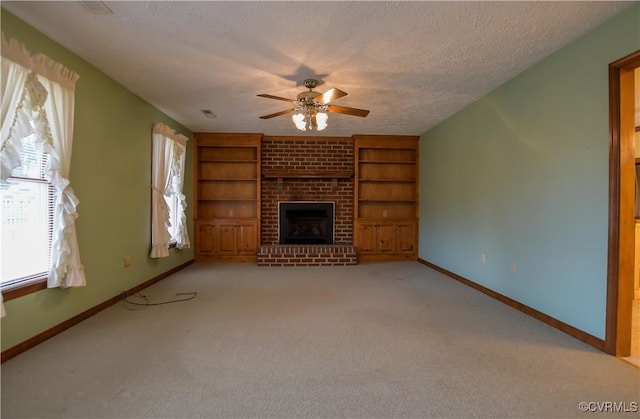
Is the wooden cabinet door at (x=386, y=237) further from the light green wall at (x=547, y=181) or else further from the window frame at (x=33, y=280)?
the window frame at (x=33, y=280)

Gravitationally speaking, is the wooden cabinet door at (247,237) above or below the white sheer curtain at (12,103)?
below

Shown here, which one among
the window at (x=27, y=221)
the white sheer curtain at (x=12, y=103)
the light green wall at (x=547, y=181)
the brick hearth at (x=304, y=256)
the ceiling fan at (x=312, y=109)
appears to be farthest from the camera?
the brick hearth at (x=304, y=256)

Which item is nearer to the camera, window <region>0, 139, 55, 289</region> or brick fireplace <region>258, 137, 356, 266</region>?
window <region>0, 139, 55, 289</region>

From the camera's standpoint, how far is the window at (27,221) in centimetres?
199

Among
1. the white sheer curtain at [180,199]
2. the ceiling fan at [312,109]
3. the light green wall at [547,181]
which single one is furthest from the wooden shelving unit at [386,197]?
A: the white sheer curtain at [180,199]

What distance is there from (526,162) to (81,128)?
401cm

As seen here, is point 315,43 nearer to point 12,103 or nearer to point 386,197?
point 12,103

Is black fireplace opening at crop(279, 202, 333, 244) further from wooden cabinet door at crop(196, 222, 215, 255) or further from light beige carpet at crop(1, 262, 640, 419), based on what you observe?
light beige carpet at crop(1, 262, 640, 419)

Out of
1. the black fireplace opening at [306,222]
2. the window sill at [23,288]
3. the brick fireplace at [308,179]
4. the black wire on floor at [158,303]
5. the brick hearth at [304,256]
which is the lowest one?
the black wire on floor at [158,303]

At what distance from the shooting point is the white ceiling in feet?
6.17

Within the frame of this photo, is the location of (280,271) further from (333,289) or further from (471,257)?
(471,257)

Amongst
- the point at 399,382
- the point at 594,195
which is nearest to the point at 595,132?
the point at 594,195

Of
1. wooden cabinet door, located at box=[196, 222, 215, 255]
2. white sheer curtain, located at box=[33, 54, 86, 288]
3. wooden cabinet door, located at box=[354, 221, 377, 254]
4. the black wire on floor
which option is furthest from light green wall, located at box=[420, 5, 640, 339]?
wooden cabinet door, located at box=[196, 222, 215, 255]

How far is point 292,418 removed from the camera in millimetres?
1371
